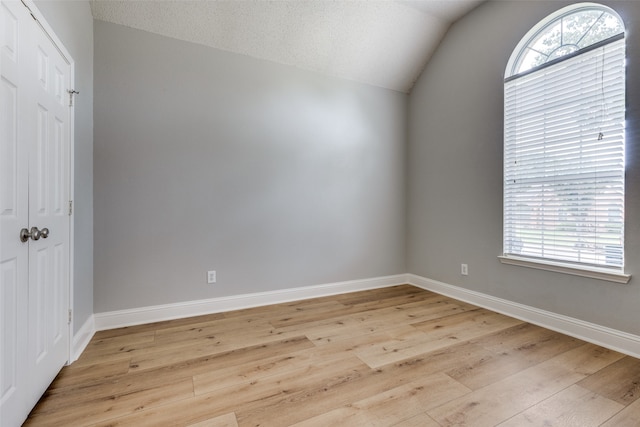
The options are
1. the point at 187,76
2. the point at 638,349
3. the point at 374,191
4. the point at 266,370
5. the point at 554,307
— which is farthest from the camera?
the point at 374,191

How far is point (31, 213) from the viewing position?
1.45 metres

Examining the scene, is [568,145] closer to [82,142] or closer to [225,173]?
[225,173]

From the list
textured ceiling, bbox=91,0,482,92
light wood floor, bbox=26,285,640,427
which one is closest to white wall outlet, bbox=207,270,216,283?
light wood floor, bbox=26,285,640,427

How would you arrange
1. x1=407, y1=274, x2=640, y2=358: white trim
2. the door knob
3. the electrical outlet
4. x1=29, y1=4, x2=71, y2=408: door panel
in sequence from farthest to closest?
1. the electrical outlet
2. x1=407, y1=274, x2=640, y2=358: white trim
3. x1=29, y1=4, x2=71, y2=408: door panel
4. the door knob

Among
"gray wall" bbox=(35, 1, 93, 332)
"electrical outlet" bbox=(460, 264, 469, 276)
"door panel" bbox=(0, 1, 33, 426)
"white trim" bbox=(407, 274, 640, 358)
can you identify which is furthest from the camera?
"electrical outlet" bbox=(460, 264, 469, 276)

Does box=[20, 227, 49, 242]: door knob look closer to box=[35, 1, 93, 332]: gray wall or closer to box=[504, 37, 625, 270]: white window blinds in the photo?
box=[35, 1, 93, 332]: gray wall

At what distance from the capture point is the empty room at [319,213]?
152 cm

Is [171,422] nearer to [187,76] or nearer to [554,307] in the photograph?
[187,76]

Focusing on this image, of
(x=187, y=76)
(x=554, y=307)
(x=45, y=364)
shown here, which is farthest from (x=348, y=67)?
(x=45, y=364)

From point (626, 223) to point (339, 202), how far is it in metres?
2.47

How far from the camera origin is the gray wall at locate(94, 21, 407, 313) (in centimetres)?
254

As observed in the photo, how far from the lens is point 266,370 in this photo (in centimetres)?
187

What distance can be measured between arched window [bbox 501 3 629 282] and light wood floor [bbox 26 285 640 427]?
2.42ft

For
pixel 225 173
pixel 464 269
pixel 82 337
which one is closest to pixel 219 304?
pixel 82 337
